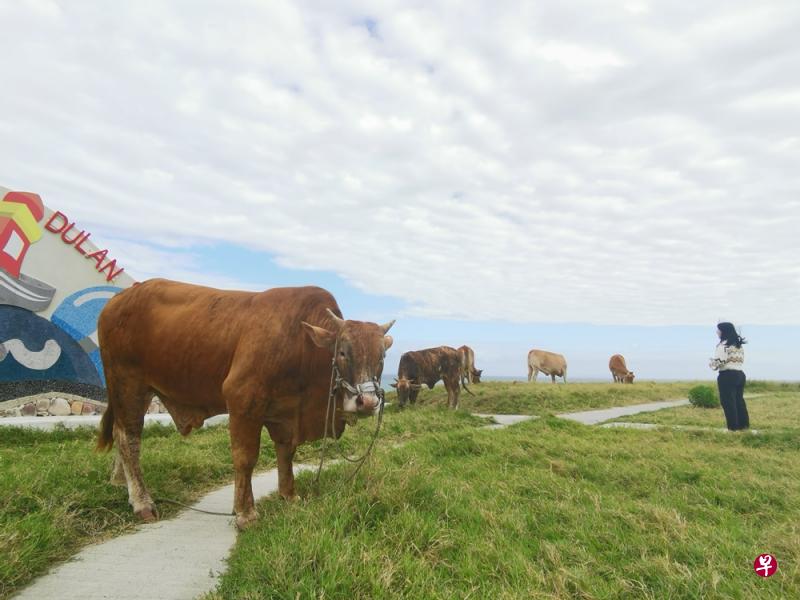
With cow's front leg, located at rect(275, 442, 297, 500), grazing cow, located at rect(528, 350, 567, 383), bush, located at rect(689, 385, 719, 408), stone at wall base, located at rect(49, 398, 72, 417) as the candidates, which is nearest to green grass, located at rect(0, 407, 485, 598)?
cow's front leg, located at rect(275, 442, 297, 500)

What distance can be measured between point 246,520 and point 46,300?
11.0m

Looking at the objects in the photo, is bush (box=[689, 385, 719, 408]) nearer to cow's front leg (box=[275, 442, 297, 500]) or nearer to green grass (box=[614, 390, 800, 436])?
green grass (box=[614, 390, 800, 436])

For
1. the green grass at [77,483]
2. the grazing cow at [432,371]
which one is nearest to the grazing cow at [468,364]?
the grazing cow at [432,371]

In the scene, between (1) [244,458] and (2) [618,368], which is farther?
(2) [618,368]

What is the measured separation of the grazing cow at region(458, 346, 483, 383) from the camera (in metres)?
16.9

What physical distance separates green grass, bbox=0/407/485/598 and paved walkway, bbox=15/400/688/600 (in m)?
0.19

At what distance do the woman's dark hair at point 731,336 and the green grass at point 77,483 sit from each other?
6.77 metres

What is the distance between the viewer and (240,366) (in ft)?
16.4

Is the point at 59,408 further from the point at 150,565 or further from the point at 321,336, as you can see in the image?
the point at 321,336

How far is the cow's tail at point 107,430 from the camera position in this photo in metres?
6.10

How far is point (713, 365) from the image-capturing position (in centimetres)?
1102

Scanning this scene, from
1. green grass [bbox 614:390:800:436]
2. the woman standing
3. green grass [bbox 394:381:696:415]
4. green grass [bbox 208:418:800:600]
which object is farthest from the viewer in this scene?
green grass [bbox 394:381:696:415]

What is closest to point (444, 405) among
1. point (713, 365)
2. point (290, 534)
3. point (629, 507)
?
point (713, 365)

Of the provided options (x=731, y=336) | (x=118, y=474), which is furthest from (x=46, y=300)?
(x=731, y=336)
